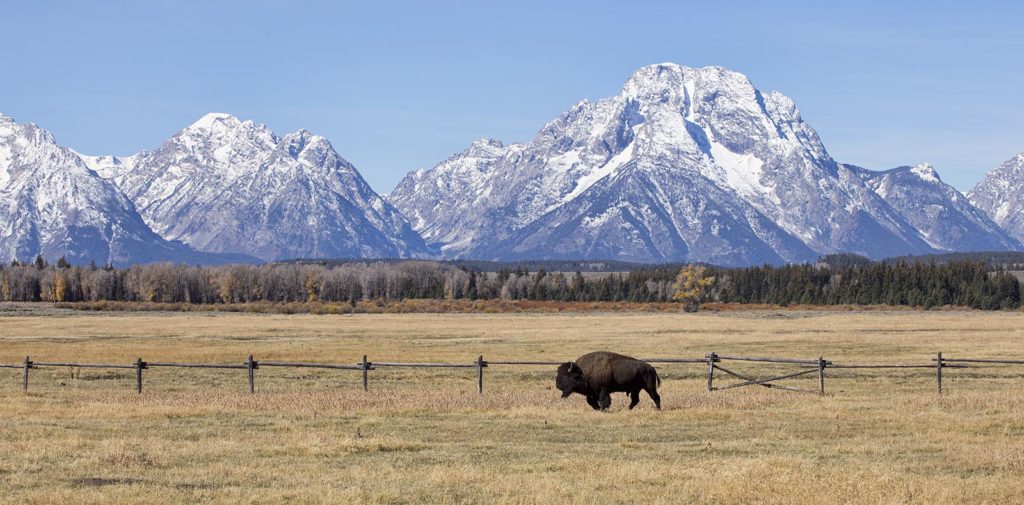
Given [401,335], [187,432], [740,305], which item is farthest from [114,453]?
[740,305]

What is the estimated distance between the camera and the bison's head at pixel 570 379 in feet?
101

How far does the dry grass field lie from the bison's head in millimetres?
513

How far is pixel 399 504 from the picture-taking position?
1680 cm

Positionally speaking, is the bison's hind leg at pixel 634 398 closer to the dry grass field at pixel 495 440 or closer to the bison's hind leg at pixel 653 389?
the dry grass field at pixel 495 440

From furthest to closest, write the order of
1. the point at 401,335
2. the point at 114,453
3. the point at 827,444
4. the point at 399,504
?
1. the point at 401,335
2. the point at 827,444
3. the point at 114,453
4. the point at 399,504

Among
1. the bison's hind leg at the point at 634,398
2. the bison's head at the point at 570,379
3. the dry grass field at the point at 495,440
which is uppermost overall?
the bison's head at the point at 570,379

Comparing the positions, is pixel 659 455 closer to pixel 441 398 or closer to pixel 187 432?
pixel 187 432

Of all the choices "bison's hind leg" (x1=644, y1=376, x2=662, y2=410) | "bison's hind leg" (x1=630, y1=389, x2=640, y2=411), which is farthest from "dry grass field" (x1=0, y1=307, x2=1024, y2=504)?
"bison's hind leg" (x1=644, y1=376, x2=662, y2=410)

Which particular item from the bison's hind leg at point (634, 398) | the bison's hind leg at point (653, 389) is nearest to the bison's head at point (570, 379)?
the bison's hind leg at point (634, 398)

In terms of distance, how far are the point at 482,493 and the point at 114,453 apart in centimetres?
748

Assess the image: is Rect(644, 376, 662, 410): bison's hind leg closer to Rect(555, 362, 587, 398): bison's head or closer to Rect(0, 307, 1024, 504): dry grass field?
Rect(0, 307, 1024, 504): dry grass field

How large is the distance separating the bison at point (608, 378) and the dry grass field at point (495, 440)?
1.62 ft

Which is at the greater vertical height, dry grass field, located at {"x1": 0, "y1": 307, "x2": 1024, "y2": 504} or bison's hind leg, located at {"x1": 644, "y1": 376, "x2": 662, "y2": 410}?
bison's hind leg, located at {"x1": 644, "y1": 376, "x2": 662, "y2": 410}

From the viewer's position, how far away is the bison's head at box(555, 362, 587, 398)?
30.7 metres
